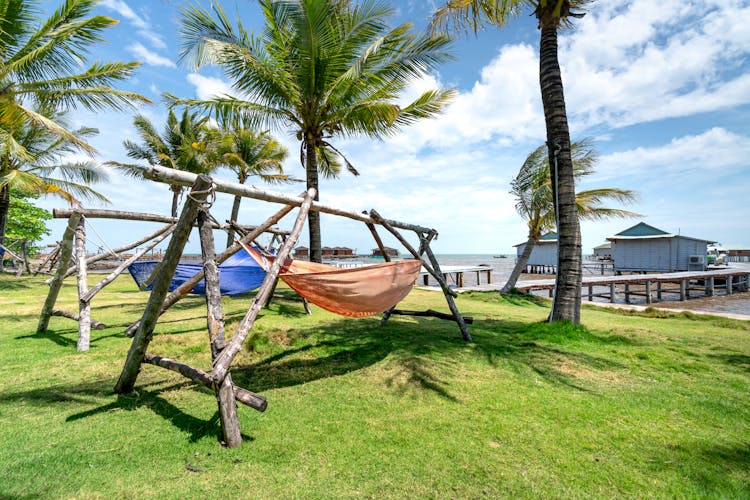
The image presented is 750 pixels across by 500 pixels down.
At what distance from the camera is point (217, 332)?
2.60 meters

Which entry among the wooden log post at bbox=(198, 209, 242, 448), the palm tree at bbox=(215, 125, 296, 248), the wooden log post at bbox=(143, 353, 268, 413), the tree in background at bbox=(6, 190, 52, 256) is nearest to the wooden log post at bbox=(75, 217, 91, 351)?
the wooden log post at bbox=(143, 353, 268, 413)

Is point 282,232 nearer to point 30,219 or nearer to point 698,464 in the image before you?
point 698,464

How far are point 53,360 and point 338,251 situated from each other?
153 feet

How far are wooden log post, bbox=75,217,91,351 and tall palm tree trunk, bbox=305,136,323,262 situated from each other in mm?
4001

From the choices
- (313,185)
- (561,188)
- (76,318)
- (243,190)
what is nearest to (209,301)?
(243,190)

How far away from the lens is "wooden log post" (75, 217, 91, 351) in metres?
4.51

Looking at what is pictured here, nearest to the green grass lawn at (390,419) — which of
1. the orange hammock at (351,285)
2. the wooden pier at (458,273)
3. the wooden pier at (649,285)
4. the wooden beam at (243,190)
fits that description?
the orange hammock at (351,285)

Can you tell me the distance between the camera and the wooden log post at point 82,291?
451 centimetres

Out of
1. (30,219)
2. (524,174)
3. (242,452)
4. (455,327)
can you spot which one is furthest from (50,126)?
(30,219)

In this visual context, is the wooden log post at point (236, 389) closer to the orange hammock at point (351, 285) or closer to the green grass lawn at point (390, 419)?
the green grass lawn at point (390, 419)

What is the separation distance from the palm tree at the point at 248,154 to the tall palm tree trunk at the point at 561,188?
11719mm

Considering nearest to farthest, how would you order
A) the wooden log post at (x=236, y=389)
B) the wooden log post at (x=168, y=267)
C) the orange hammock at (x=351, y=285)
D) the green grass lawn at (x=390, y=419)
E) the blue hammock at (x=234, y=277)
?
the green grass lawn at (x=390, y=419)
the wooden log post at (x=236, y=389)
the wooden log post at (x=168, y=267)
the orange hammock at (x=351, y=285)
the blue hammock at (x=234, y=277)

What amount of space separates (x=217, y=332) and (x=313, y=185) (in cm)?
→ 582

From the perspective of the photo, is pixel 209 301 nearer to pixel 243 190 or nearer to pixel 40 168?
pixel 243 190
